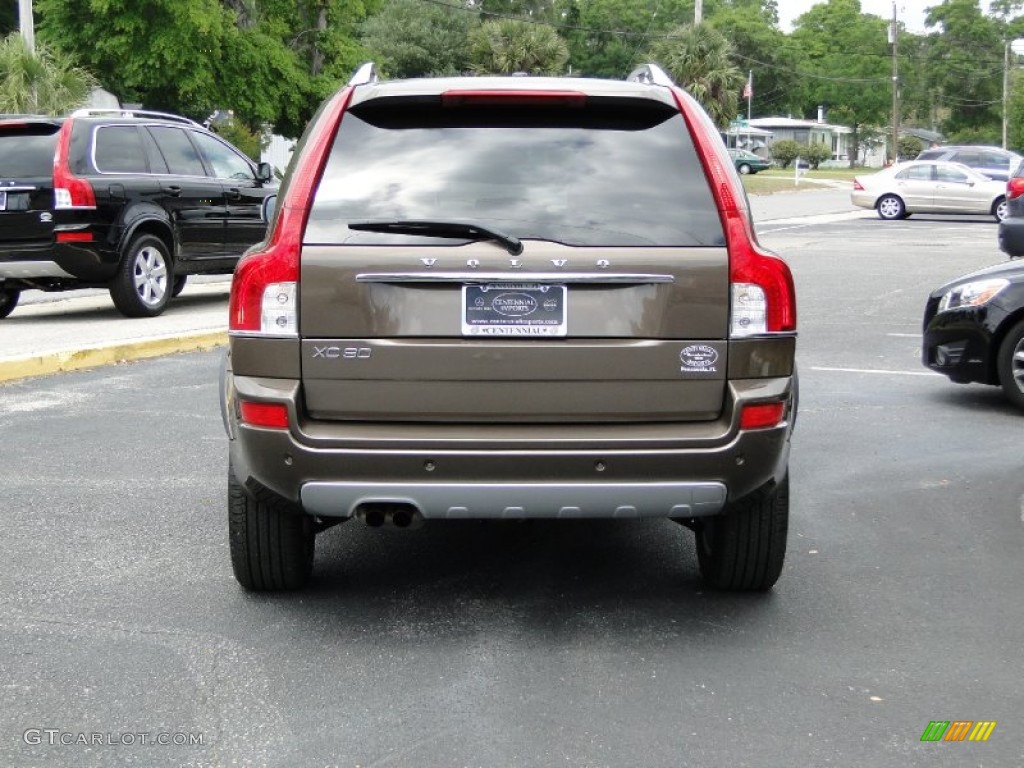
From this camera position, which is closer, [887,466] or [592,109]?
[592,109]

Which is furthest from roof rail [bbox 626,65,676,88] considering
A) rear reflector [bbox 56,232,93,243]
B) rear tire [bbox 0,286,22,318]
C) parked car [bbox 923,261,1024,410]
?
rear tire [bbox 0,286,22,318]

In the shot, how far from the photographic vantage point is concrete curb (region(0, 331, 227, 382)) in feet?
33.3

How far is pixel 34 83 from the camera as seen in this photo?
91.6ft

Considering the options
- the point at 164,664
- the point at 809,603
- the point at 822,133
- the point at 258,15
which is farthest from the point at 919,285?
the point at 822,133

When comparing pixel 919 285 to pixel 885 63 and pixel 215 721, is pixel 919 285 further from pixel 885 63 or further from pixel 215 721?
pixel 885 63

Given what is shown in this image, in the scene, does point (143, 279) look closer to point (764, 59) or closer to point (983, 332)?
point (983, 332)

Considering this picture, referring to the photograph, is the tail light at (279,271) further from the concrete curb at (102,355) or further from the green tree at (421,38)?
the green tree at (421,38)

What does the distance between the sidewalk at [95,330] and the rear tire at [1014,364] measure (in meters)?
6.14

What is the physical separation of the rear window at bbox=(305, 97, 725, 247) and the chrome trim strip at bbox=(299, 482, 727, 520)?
0.76 metres

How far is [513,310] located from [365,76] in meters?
1.28

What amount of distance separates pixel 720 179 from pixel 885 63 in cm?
12798

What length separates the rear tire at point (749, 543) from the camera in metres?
4.93

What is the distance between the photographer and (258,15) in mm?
38969

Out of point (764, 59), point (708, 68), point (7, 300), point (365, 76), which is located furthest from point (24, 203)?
point (764, 59)
